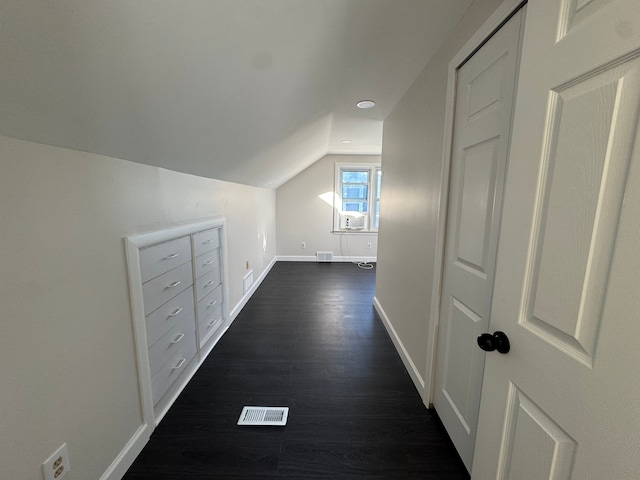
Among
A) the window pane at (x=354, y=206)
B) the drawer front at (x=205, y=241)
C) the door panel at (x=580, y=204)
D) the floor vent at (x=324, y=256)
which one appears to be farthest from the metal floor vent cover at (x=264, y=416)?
the window pane at (x=354, y=206)

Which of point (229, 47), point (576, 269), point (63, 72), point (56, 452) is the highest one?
point (229, 47)

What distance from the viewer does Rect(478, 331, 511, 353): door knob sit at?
0.79 metres

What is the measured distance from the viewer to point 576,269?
589 millimetres

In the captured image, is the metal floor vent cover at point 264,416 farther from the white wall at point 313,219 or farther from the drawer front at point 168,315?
the white wall at point 313,219

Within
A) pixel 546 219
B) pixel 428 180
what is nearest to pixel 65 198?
pixel 546 219

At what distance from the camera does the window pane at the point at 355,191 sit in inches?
225

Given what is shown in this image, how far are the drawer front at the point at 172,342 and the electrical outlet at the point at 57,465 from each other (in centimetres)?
53

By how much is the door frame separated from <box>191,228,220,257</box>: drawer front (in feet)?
5.54

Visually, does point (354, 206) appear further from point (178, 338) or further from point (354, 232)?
point (178, 338)

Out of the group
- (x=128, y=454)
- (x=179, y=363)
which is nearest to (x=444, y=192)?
(x=179, y=363)

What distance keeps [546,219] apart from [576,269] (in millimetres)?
138

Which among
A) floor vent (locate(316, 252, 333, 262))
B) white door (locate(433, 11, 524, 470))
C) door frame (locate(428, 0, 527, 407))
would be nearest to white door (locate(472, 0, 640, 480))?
white door (locate(433, 11, 524, 470))

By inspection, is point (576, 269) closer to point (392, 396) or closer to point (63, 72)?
point (63, 72)

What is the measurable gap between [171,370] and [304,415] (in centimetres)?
90
